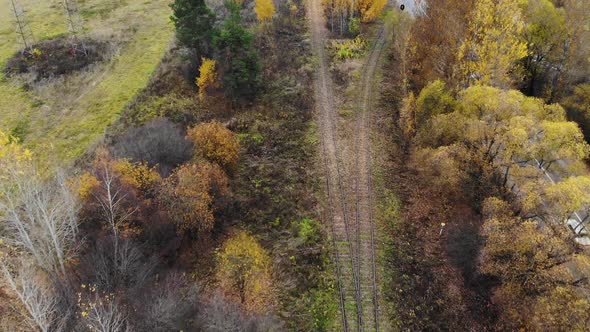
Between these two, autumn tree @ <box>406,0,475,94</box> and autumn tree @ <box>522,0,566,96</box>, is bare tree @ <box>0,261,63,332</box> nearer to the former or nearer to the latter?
autumn tree @ <box>406,0,475,94</box>

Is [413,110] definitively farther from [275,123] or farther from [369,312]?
[369,312]

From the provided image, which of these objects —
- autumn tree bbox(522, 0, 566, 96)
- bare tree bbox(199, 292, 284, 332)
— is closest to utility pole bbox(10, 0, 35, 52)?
bare tree bbox(199, 292, 284, 332)

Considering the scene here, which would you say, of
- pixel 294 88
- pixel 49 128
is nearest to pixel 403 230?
pixel 294 88

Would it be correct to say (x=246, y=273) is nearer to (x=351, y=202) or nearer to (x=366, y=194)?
(x=351, y=202)

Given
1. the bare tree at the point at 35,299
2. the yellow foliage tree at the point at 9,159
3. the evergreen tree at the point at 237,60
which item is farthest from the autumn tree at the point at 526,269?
the yellow foliage tree at the point at 9,159

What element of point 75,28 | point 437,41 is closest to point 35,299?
point 437,41

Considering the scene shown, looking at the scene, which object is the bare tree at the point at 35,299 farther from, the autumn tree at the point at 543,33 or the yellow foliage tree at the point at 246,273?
the autumn tree at the point at 543,33
